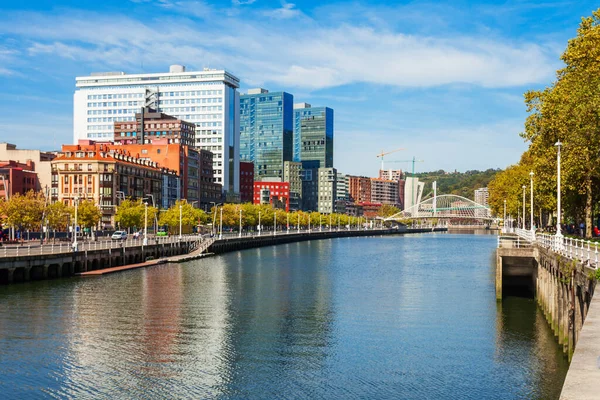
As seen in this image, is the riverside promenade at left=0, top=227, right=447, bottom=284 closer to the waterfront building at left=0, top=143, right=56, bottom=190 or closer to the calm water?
the calm water

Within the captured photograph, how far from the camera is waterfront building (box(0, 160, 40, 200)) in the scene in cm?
16538

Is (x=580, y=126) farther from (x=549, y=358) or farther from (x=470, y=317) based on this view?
(x=549, y=358)

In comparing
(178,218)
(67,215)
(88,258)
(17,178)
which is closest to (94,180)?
(17,178)

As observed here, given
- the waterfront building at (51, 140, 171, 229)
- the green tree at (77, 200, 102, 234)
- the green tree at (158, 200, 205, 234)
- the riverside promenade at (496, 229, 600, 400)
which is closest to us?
the riverside promenade at (496, 229, 600, 400)

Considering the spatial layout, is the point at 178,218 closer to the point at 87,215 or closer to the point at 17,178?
the point at 87,215

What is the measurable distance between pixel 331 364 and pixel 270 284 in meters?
40.6

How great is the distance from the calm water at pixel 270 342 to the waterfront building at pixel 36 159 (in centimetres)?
11026

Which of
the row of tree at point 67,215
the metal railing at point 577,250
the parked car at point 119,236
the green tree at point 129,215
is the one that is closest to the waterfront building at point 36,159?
the row of tree at point 67,215

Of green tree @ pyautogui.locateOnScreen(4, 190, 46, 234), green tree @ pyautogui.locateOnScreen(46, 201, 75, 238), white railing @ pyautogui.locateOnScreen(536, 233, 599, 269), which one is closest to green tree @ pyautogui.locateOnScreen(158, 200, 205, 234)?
green tree @ pyautogui.locateOnScreen(46, 201, 75, 238)

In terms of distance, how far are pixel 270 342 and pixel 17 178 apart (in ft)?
465

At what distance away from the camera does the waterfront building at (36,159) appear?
179375mm

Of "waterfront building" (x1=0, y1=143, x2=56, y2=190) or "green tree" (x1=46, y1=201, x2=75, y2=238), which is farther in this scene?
"waterfront building" (x1=0, y1=143, x2=56, y2=190)

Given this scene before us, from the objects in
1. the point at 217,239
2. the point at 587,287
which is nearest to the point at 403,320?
the point at 587,287

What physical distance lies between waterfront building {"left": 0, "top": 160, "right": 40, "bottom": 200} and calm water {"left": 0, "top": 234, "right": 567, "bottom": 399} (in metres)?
98.9
